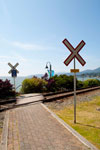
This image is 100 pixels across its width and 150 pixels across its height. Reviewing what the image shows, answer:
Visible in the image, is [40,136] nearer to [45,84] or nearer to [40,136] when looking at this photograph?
[40,136]

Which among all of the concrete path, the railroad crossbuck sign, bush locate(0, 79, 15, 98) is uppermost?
the railroad crossbuck sign

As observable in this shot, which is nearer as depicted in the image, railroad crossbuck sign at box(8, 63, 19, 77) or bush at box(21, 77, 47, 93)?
railroad crossbuck sign at box(8, 63, 19, 77)

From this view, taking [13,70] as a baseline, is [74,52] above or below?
above

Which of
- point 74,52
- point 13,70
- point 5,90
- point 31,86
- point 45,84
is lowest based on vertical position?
point 5,90

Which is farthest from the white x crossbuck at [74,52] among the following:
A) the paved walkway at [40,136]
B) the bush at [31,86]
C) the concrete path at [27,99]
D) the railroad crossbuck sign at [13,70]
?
the bush at [31,86]

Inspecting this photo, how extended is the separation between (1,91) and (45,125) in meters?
9.19

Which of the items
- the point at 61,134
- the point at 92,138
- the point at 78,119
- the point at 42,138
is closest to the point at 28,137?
the point at 42,138

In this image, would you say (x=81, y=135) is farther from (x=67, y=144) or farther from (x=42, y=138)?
(x=42, y=138)

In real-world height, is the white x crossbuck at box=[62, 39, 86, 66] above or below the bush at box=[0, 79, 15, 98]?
above

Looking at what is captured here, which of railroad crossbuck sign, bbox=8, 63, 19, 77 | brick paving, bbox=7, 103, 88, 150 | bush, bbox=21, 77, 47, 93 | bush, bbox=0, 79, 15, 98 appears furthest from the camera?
bush, bbox=21, 77, 47, 93

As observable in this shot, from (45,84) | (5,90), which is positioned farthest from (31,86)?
(5,90)

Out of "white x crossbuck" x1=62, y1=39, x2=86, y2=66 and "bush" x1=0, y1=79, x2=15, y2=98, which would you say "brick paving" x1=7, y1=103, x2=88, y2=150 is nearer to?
"white x crossbuck" x1=62, y1=39, x2=86, y2=66

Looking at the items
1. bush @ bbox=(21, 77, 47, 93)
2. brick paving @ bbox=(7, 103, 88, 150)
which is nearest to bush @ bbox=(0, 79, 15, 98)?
bush @ bbox=(21, 77, 47, 93)

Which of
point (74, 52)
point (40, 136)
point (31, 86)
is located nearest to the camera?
point (40, 136)
